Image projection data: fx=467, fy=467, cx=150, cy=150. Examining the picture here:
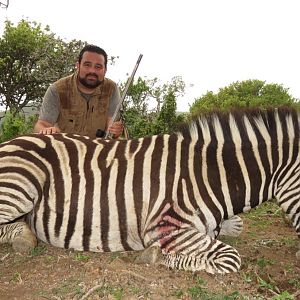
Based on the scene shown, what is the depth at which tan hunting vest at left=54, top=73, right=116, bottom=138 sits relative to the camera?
519 cm

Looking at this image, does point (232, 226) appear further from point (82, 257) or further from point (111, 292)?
point (111, 292)

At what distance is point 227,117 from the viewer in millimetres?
3482

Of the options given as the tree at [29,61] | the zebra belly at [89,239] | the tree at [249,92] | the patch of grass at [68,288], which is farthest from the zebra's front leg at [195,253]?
the tree at [249,92]

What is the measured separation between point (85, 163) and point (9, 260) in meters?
0.90

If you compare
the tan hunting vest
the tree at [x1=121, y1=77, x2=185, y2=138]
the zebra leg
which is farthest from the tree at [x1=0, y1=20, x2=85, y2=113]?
the zebra leg

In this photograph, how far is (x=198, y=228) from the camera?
10.7 ft

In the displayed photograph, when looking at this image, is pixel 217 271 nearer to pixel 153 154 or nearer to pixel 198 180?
pixel 198 180

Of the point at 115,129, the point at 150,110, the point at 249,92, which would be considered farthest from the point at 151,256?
the point at 249,92

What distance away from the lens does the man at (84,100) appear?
16.6 feet

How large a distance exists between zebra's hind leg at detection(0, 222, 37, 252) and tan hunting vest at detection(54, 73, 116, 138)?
1936mm

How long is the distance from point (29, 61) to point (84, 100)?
13.0 m

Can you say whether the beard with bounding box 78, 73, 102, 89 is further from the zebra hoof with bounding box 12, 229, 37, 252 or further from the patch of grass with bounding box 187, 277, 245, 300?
the patch of grass with bounding box 187, 277, 245, 300

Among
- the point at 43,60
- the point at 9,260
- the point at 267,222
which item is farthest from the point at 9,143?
the point at 43,60

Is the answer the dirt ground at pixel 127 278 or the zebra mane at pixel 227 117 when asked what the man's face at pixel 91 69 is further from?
the dirt ground at pixel 127 278
